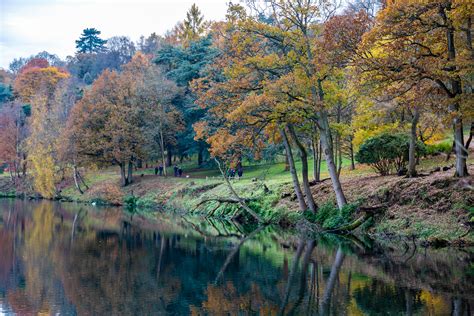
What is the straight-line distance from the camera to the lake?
526 inches

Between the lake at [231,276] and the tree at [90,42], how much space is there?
366 feet

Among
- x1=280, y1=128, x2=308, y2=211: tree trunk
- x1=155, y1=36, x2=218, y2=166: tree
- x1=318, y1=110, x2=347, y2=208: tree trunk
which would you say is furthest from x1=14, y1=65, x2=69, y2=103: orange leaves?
x1=318, y1=110, x2=347, y2=208: tree trunk

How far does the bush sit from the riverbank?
865 millimetres

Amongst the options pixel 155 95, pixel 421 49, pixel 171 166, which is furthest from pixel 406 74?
pixel 171 166

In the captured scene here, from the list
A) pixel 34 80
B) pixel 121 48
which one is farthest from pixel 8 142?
pixel 121 48

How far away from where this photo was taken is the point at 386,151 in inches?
1061

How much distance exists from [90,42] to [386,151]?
118348 millimetres

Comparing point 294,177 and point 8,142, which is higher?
point 8,142

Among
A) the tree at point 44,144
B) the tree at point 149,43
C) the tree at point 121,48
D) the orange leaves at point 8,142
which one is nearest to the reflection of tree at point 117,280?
the tree at point 44,144

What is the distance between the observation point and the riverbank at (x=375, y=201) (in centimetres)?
2016

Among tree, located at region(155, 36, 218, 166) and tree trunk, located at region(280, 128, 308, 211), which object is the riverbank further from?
tree, located at region(155, 36, 218, 166)

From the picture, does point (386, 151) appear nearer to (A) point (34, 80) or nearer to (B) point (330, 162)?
(B) point (330, 162)

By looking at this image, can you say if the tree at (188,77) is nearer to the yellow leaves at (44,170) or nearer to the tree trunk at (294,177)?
the yellow leaves at (44,170)

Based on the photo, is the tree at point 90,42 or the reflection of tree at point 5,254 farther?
the tree at point 90,42
